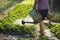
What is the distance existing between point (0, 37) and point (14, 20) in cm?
37

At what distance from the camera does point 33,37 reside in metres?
3.79

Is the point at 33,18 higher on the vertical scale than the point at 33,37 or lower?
higher

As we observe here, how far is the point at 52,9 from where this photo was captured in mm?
3957

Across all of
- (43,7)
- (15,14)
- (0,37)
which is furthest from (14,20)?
(43,7)

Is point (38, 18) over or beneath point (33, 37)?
over

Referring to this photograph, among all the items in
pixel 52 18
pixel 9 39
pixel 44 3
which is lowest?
pixel 9 39

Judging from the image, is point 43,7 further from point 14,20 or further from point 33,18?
point 14,20

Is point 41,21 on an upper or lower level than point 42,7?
lower

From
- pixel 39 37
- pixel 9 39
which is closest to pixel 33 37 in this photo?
pixel 39 37

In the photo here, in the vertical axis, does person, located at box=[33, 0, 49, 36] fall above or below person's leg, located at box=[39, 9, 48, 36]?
above

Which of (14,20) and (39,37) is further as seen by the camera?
(14,20)

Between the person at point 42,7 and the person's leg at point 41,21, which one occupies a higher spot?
the person at point 42,7

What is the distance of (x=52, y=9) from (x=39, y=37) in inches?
19.9

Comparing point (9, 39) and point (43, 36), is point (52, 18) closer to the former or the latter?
point (43, 36)
